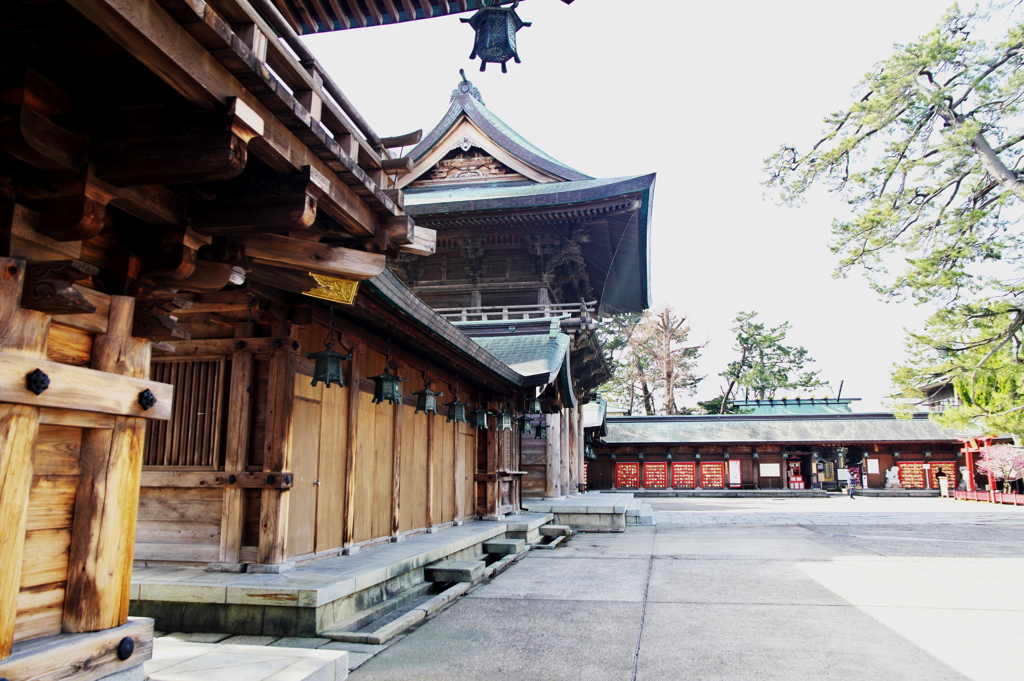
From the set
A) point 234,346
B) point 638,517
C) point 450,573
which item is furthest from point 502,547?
point 638,517

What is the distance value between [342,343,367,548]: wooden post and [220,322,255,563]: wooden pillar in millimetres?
1569

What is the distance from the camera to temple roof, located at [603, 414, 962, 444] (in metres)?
35.3

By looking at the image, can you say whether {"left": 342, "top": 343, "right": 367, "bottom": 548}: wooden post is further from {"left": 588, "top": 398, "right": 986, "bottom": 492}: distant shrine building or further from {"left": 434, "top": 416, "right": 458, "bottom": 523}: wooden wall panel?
{"left": 588, "top": 398, "right": 986, "bottom": 492}: distant shrine building

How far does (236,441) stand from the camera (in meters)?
6.50

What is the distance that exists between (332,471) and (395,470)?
1805 mm

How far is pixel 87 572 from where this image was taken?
10.6 feet

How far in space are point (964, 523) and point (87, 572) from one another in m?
20.5

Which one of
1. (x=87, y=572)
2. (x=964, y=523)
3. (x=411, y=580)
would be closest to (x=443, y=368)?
(x=411, y=580)

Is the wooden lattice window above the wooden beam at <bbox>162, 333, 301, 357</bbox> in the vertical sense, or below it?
below

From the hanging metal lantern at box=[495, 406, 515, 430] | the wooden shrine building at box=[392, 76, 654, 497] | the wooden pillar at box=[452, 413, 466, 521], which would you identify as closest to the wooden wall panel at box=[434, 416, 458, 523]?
the wooden pillar at box=[452, 413, 466, 521]

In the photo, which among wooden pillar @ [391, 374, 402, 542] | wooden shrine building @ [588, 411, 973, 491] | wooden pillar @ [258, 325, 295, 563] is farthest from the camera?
wooden shrine building @ [588, 411, 973, 491]

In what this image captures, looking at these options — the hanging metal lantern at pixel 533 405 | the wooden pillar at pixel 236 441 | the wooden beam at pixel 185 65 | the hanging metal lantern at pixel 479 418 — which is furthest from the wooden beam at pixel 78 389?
the hanging metal lantern at pixel 533 405

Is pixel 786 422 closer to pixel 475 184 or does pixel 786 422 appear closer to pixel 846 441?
pixel 846 441

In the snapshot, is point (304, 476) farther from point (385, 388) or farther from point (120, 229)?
point (120, 229)
